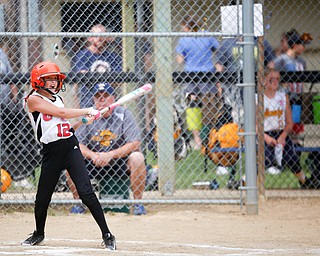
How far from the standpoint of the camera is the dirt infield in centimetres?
572

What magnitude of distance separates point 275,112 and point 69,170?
411 cm

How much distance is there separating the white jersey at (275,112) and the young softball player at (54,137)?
3964mm

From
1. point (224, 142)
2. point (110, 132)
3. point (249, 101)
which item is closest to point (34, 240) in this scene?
point (110, 132)

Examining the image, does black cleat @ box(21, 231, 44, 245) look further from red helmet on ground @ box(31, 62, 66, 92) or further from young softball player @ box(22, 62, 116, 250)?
red helmet on ground @ box(31, 62, 66, 92)

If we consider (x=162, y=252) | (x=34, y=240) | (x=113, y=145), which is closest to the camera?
(x=162, y=252)

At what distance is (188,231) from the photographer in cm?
A: 701

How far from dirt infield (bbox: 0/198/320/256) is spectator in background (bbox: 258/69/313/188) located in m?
0.84

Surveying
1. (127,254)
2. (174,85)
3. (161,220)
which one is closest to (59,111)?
(127,254)

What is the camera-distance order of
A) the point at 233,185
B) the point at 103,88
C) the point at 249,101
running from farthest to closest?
the point at 233,185, the point at 103,88, the point at 249,101

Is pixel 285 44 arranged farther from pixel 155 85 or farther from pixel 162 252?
pixel 162 252

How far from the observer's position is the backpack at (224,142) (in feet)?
29.8

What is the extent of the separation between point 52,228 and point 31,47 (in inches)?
100

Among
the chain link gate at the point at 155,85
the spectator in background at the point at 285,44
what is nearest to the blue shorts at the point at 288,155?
the chain link gate at the point at 155,85

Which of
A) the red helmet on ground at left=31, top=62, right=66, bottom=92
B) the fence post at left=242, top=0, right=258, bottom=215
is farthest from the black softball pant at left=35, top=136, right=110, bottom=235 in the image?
the fence post at left=242, top=0, right=258, bottom=215
